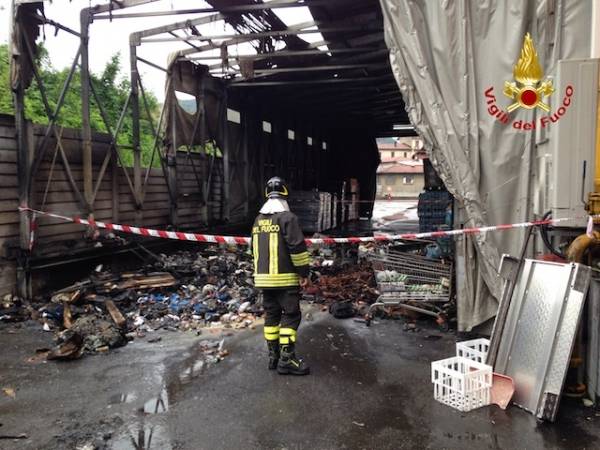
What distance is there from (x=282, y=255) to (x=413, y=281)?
199cm

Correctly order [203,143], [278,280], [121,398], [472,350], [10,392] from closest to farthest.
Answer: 1. [121,398]
2. [10,392]
3. [472,350]
4. [278,280]
5. [203,143]

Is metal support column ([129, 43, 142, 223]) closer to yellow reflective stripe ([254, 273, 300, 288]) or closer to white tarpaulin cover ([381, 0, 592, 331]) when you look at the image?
yellow reflective stripe ([254, 273, 300, 288])

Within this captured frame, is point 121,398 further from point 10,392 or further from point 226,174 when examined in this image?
point 226,174

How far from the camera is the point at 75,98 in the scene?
58.7 ft

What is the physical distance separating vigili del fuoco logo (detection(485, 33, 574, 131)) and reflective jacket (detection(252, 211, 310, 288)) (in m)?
2.36

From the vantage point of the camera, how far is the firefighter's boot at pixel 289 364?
4.55 metres

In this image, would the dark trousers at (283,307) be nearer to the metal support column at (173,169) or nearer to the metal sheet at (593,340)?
the metal sheet at (593,340)

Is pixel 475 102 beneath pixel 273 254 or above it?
above

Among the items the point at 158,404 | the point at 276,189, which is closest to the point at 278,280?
the point at 276,189

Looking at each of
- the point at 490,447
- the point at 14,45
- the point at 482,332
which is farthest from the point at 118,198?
the point at 490,447

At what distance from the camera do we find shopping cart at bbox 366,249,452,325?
5.63m

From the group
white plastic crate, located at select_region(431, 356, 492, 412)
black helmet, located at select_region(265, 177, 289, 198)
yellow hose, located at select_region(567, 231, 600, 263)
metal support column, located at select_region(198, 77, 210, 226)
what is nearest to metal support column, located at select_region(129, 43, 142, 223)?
metal support column, located at select_region(198, 77, 210, 226)

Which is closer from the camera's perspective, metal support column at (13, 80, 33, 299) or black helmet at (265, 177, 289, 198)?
black helmet at (265, 177, 289, 198)

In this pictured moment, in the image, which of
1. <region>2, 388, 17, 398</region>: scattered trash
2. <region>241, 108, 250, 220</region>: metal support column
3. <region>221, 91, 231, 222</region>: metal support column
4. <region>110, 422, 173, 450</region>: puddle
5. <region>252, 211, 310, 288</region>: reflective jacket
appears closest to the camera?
<region>110, 422, 173, 450</region>: puddle
